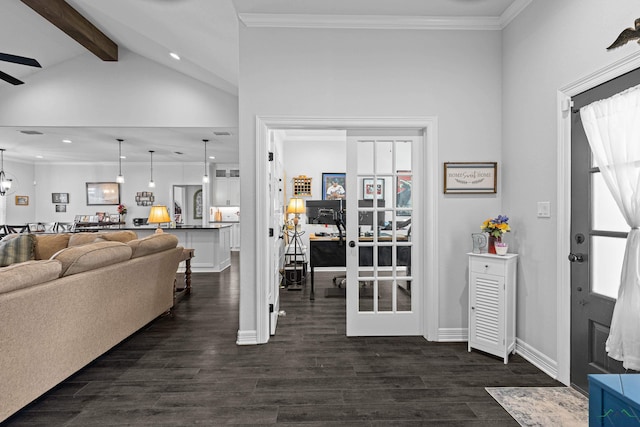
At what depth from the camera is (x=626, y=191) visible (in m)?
1.75

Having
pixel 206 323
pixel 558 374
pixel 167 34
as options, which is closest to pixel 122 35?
pixel 167 34

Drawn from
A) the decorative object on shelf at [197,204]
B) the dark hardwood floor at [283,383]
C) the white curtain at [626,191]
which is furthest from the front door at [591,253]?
the decorative object on shelf at [197,204]

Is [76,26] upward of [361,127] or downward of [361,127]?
upward

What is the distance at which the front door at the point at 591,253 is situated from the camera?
1902 mm

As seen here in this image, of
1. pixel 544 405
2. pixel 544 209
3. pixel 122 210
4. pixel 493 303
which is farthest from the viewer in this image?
pixel 122 210

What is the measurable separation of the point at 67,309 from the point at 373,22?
3300 millimetres

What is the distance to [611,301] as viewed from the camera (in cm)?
190

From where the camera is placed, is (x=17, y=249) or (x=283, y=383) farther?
(x=17, y=249)

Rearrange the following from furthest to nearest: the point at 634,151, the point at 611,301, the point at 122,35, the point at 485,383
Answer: the point at 122,35
the point at 485,383
the point at 611,301
the point at 634,151

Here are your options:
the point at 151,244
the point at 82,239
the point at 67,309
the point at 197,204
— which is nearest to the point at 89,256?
the point at 67,309

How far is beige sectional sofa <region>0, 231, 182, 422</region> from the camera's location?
1.72 meters

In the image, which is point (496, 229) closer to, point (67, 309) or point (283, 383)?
point (283, 383)

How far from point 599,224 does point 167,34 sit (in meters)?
4.76

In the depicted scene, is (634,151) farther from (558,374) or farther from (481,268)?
(558,374)
